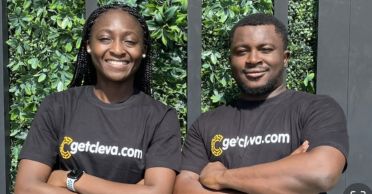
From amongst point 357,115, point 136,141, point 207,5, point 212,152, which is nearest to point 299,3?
point 207,5

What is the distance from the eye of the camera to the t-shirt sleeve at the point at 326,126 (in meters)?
2.50

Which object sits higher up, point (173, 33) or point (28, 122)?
point (173, 33)

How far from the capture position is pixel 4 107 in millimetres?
3193

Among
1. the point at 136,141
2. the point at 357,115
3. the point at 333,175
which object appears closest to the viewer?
the point at 333,175

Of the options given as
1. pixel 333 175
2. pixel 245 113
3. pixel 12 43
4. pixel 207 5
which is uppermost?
pixel 207 5

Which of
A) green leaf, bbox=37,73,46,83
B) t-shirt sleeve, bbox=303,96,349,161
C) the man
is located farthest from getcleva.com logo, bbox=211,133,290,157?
green leaf, bbox=37,73,46,83

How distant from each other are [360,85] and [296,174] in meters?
0.93

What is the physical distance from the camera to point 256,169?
2508 millimetres

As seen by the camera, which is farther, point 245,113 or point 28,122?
point 28,122

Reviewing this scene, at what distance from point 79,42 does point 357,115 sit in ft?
5.49

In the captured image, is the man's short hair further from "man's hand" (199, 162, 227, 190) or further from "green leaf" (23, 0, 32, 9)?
"green leaf" (23, 0, 32, 9)

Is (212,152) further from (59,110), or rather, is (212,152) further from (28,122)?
(28,122)

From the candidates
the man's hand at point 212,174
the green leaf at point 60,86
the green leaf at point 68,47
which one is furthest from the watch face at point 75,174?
the green leaf at point 68,47

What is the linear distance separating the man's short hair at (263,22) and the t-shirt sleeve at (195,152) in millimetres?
545
